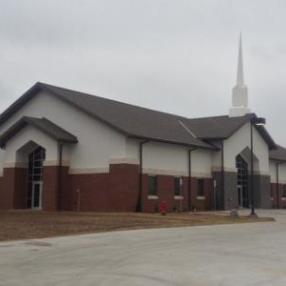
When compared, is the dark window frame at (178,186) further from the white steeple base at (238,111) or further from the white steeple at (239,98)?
the white steeple at (239,98)

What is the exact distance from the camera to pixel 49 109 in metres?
43.2

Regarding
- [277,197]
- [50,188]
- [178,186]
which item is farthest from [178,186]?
[277,197]

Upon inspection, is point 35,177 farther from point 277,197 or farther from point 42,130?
point 277,197

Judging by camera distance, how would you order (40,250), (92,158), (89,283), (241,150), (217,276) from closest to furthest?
(89,283)
(217,276)
(40,250)
(92,158)
(241,150)

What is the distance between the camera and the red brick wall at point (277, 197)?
5947cm

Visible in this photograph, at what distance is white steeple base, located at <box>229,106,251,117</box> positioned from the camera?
185 feet

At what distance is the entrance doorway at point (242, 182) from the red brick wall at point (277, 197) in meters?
6.51

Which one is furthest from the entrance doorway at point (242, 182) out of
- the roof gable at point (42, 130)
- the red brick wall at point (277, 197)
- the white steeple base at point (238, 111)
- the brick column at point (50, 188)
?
the brick column at point (50, 188)

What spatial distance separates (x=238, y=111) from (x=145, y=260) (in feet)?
141

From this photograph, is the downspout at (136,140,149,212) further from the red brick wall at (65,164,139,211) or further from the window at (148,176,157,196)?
the window at (148,176,157,196)

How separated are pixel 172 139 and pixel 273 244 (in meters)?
23.6

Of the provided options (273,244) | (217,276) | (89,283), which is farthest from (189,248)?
(89,283)

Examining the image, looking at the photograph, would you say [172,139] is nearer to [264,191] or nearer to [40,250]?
[264,191]

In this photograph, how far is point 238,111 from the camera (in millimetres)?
56844
